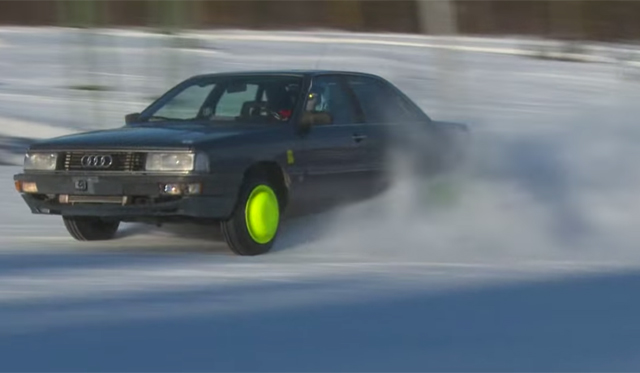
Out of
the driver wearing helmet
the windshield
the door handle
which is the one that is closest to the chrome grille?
the windshield

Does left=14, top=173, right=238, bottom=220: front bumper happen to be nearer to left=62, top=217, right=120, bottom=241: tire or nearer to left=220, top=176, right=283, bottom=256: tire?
left=220, top=176, right=283, bottom=256: tire

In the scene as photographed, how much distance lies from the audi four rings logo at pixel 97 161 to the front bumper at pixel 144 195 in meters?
0.08

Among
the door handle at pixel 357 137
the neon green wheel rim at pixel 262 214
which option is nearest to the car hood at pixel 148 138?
the neon green wheel rim at pixel 262 214

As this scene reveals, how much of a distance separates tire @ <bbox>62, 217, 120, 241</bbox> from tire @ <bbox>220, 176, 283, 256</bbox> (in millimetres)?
1232

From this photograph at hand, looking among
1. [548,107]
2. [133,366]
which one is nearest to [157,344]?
[133,366]

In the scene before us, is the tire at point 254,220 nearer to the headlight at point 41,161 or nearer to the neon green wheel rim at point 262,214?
the neon green wheel rim at point 262,214

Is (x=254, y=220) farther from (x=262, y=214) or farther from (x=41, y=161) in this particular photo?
(x=41, y=161)

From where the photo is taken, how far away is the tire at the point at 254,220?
886 cm

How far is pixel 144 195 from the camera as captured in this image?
8703 mm

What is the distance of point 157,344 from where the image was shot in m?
6.19

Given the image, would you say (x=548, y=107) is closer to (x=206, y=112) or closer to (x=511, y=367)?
(x=206, y=112)

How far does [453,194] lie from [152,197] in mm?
2716

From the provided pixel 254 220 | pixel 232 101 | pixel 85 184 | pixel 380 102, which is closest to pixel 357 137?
pixel 380 102

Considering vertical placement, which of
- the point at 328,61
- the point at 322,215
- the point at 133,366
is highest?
the point at 328,61
